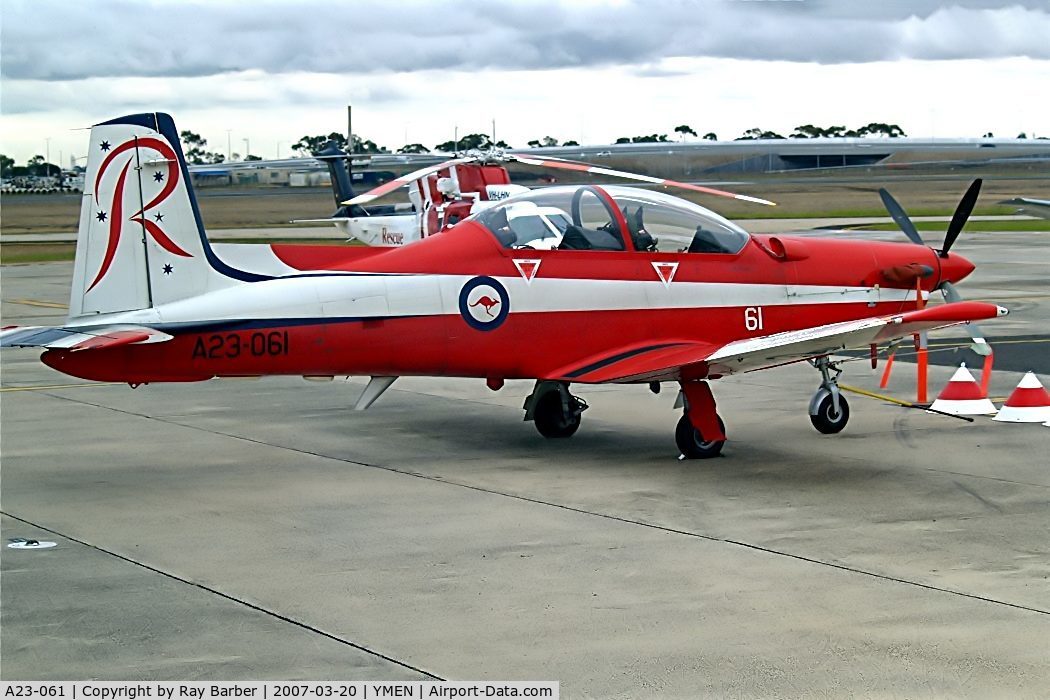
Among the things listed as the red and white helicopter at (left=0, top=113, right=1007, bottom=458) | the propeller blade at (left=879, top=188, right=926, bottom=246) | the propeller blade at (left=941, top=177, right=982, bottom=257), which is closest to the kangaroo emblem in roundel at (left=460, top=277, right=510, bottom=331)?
the red and white helicopter at (left=0, top=113, right=1007, bottom=458)

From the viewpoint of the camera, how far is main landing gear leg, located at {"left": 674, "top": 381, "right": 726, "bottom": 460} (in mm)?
10156

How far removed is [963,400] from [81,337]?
25.9 ft

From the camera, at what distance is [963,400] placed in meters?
12.2

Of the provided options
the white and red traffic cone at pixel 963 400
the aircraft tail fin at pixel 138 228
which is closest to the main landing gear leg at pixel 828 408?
the white and red traffic cone at pixel 963 400

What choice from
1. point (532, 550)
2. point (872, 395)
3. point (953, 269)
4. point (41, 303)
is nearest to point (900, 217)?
point (953, 269)

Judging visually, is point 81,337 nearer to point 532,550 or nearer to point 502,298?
point 502,298

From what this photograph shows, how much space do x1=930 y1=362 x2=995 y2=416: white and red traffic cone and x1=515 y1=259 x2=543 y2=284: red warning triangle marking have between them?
442 centimetres

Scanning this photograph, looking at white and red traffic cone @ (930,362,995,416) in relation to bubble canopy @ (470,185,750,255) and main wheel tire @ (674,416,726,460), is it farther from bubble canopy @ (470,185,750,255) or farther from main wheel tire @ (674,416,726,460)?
main wheel tire @ (674,416,726,460)

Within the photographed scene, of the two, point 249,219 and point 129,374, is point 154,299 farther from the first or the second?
point 249,219

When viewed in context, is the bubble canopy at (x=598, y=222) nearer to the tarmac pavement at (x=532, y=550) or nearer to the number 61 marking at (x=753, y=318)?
the number 61 marking at (x=753, y=318)

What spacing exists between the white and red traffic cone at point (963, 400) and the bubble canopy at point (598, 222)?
9.83 ft

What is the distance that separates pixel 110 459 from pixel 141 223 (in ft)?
A: 7.17

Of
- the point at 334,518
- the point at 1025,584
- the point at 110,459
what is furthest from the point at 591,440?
the point at 1025,584

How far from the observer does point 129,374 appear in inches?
364
